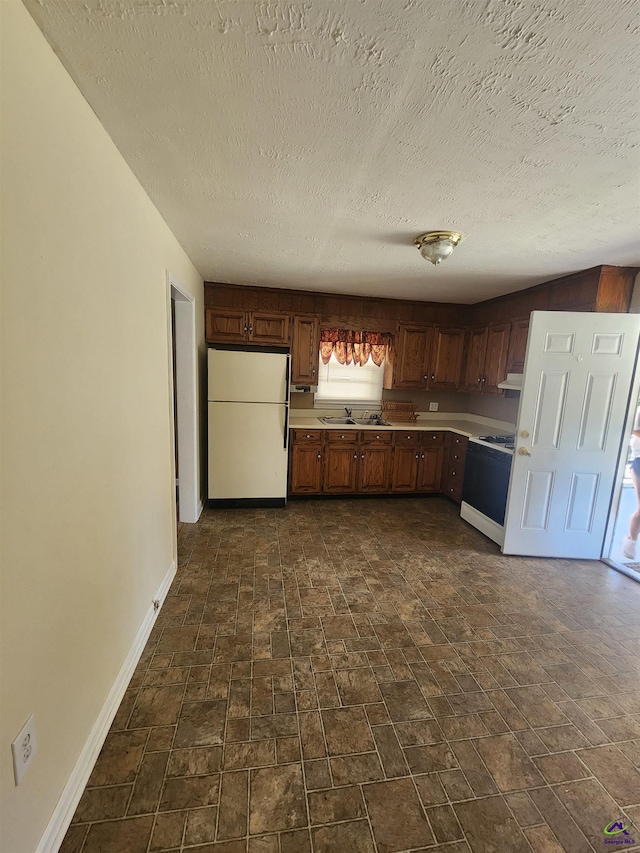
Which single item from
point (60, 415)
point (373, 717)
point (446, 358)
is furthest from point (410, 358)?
point (60, 415)

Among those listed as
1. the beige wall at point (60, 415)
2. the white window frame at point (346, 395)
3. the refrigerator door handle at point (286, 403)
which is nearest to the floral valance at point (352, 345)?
the white window frame at point (346, 395)

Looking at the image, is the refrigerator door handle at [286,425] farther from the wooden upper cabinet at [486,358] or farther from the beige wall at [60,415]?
the wooden upper cabinet at [486,358]

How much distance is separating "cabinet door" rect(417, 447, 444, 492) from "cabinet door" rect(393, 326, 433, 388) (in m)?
0.86

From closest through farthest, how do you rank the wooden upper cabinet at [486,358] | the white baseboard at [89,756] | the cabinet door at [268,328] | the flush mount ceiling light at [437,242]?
the white baseboard at [89,756] → the flush mount ceiling light at [437,242] → the wooden upper cabinet at [486,358] → the cabinet door at [268,328]

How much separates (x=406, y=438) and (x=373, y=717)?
3089 mm

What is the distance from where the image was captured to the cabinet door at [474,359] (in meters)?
4.22

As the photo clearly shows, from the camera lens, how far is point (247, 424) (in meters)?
3.73

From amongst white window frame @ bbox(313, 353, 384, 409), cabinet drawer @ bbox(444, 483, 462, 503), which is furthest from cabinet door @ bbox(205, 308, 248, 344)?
cabinet drawer @ bbox(444, 483, 462, 503)

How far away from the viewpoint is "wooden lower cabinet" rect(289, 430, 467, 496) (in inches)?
163

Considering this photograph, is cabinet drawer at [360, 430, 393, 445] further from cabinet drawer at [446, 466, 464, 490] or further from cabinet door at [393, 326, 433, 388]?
cabinet drawer at [446, 466, 464, 490]

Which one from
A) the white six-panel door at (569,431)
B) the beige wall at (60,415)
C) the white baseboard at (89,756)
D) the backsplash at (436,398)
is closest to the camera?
the beige wall at (60,415)


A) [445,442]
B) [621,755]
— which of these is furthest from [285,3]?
[445,442]

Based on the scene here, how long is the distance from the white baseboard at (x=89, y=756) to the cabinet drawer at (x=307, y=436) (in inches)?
92.1

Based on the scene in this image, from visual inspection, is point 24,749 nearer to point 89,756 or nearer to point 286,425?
point 89,756
